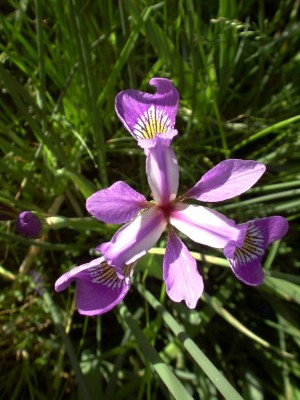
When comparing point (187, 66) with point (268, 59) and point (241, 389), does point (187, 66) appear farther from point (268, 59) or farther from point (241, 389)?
point (241, 389)

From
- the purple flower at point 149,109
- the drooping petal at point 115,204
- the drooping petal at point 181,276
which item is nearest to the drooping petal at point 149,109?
the purple flower at point 149,109

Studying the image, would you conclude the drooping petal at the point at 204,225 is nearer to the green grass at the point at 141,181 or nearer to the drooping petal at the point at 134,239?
the drooping petal at the point at 134,239

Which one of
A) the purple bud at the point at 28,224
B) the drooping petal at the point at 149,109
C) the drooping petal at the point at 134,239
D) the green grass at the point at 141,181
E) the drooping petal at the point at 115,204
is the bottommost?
the green grass at the point at 141,181

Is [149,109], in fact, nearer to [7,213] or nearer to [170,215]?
[170,215]

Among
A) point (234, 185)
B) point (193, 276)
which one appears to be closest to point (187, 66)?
point (234, 185)

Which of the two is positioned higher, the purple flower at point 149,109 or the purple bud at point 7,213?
the purple flower at point 149,109

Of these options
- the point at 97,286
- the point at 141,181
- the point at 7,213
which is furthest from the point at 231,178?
the point at 141,181

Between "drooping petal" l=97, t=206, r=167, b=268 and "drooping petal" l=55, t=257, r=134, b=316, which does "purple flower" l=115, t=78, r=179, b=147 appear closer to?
"drooping petal" l=97, t=206, r=167, b=268

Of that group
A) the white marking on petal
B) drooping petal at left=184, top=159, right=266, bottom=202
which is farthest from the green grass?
drooping petal at left=184, top=159, right=266, bottom=202
